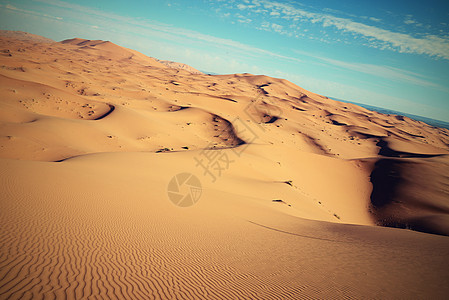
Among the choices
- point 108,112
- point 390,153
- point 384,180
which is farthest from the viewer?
point 390,153

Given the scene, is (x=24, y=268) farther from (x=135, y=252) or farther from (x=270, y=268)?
(x=270, y=268)

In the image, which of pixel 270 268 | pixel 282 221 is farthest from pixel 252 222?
pixel 270 268

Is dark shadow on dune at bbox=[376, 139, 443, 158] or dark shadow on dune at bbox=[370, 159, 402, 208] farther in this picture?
dark shadow on dune at bbox=[376, 139, 443, 158]

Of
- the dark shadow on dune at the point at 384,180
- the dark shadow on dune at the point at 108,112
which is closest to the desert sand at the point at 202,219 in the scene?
the dark shadow on dune at the point at 384,180

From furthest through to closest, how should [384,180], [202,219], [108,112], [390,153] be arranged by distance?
[390,153] < [108,112] < [384,180] < [202,219]

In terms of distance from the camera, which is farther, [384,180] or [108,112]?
[108,112]

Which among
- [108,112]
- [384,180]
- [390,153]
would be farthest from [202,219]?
[390,153]

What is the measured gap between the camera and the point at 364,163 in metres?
22.5

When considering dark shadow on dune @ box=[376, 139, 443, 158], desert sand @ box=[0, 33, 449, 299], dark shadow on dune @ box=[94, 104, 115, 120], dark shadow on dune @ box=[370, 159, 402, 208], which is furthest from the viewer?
dark shadow on dune @ box=[376, 139, 443, 158]

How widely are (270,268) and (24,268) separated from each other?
5.50 metres

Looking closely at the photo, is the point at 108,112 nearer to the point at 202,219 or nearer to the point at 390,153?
the point at 202,219

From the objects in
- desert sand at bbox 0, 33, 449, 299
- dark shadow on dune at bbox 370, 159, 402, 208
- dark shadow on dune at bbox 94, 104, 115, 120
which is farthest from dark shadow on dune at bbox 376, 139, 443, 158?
dark shadow on dune at bbox 94, 104, 115, 120

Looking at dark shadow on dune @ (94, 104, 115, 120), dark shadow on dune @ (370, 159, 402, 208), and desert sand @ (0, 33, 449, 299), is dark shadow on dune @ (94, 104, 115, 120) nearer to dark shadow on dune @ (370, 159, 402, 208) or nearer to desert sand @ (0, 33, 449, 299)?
desert sand @ (0, 33, 449, 299)

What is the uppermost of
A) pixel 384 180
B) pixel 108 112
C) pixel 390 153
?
pixel 390 153
